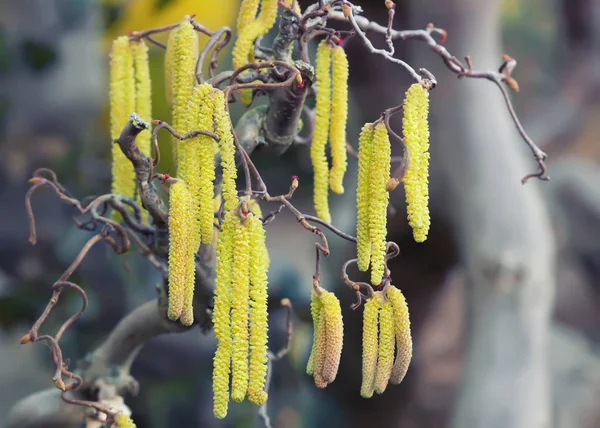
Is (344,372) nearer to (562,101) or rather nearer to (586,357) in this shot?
(586,357)

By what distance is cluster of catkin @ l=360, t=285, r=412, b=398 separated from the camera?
1.56ft

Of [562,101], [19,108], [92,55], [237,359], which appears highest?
[562,101]

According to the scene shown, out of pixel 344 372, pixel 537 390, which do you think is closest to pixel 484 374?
pixel 537 390

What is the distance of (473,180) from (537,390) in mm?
331

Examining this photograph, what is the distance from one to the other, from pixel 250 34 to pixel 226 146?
0.13 meters

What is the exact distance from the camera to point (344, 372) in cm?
152

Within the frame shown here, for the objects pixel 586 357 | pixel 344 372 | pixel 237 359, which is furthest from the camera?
pixel 586 357

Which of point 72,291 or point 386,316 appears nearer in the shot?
point 386,316

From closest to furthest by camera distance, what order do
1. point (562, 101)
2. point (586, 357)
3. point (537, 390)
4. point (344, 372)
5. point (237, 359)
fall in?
1. point (237, 359)
2. point (537, 390)
3. point (344, 372)
4. point (586, 357)
5. point (562, 101)

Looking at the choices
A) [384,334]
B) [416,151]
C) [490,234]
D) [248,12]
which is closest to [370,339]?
[384,334]

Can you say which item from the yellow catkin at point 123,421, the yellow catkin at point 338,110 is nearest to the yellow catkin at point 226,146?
the yellow catkin at point 338,110

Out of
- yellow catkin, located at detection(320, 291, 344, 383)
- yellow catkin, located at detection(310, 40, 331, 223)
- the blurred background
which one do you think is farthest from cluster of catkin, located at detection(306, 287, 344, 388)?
the blurred background

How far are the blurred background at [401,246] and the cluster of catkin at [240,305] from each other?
2.34 feet

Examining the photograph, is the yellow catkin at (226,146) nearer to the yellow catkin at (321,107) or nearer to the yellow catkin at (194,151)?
the yellow catkin at (194,151)
